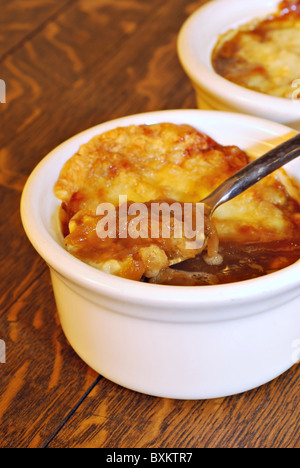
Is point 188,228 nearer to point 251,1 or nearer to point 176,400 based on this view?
point 176,400

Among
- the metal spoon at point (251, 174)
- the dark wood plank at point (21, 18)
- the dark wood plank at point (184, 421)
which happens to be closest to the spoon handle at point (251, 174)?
the metal spoon at point (251, 174)

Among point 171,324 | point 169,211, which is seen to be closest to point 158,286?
point 171,324

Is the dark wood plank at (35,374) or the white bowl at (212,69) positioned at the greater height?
the white bowl at (212,69)

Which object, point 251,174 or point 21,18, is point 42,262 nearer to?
point 251,174

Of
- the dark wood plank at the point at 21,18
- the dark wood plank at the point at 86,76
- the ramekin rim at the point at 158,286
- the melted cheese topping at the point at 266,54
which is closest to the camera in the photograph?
the ramekin rim at the point at 158,286

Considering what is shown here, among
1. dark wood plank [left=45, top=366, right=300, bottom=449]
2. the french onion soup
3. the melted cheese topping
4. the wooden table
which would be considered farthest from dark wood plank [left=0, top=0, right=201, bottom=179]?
dark wood plank [left=45, top=366, right=300, bottom=449]

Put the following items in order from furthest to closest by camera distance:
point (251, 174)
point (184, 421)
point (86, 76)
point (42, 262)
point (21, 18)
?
point (21, 18) → point (86, 76) → point (42, 262) → point (251, 174) → point (184, 421)

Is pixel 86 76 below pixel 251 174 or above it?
below

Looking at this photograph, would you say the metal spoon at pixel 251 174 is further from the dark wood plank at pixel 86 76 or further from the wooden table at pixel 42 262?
the dark wood plank at pixel 86 76
